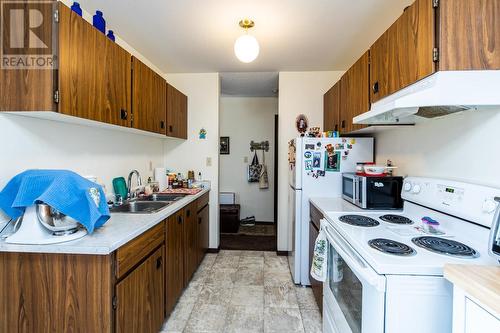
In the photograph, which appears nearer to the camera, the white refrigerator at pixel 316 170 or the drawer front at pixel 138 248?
the drawer front at pixel 138 248

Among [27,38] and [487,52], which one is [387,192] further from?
[27,38]

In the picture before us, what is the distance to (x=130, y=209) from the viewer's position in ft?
7.09

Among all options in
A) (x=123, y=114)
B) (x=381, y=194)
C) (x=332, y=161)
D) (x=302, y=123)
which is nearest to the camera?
(x=123, y=114)

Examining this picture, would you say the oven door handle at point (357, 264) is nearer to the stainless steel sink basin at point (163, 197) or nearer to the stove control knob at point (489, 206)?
the stove control knob at point (489, 206)

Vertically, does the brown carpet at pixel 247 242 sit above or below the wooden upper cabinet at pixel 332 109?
below

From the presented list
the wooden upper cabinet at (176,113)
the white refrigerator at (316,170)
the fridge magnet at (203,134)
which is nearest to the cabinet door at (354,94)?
the white refrigerator at (316,170)

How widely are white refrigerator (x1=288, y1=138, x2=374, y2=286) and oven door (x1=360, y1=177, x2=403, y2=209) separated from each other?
51 cm

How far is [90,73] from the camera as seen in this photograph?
1.47 metres

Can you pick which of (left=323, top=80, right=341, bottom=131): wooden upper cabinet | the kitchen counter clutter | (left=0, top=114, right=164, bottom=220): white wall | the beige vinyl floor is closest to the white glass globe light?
(left=323, top=80, right=341, bottom=131): wooden upper cabinet

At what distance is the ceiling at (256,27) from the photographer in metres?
1.83

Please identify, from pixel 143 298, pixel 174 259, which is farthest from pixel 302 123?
pixel 143 298

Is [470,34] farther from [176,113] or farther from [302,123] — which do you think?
[176,113]

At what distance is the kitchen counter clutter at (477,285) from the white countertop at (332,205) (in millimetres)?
984

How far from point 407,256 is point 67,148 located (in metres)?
2.09
